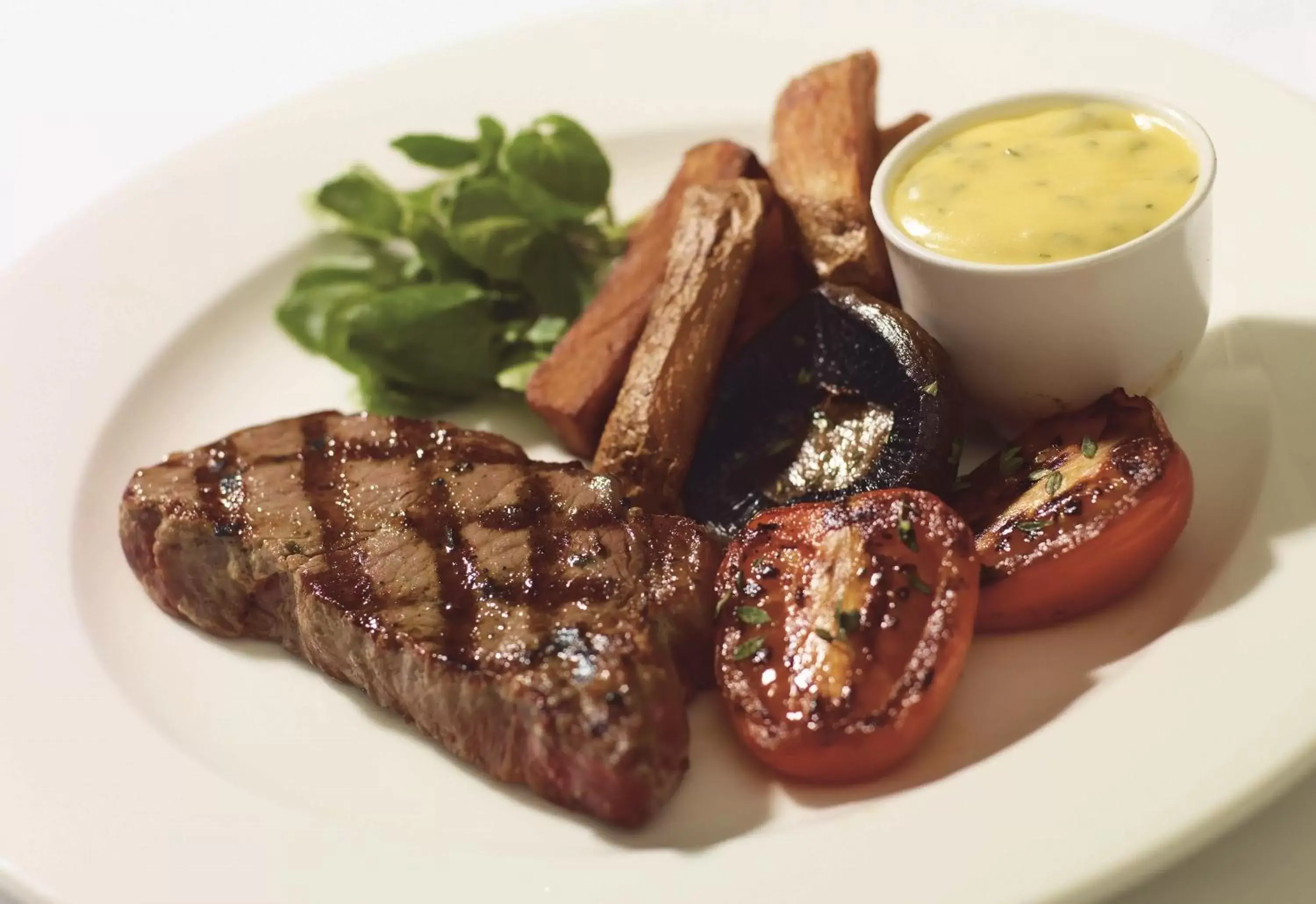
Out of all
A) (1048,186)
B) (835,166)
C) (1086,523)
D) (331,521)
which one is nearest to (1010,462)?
(1086,523)

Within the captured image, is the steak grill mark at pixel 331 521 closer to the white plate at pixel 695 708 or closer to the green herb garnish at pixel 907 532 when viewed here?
the white plate at pixel 695 708

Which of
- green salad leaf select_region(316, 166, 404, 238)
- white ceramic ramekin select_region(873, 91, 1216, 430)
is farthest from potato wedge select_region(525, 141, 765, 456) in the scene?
green salad leaf select_region(316, 166, 404, 238)

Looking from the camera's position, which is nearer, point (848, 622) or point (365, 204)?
point (848, 622)

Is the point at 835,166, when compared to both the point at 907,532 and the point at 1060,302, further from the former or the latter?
the point at 907,532

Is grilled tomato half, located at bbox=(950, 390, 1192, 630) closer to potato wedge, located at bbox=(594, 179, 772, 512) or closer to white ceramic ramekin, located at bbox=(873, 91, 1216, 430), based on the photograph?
white ceramic ramekin, located at bbox=(873, 91, 1216, 430)

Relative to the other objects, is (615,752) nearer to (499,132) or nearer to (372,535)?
(372,535)
